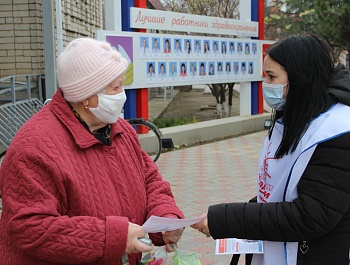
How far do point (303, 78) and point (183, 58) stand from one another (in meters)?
7.90

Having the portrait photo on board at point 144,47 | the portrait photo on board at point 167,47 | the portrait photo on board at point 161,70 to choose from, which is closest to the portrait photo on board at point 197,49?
the portrait photo on board at point 167,47

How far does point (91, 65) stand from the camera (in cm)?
196

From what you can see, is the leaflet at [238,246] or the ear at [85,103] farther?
the leaflet at [238,246]

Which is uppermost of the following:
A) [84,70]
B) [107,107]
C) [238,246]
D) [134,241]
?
[84,70]

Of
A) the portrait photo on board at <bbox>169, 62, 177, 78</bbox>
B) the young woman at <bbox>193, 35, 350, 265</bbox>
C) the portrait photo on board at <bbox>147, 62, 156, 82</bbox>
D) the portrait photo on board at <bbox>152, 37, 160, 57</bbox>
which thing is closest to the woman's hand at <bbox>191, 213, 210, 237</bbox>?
the young woman at <bbox>193, 35, 350, 265</bbox>

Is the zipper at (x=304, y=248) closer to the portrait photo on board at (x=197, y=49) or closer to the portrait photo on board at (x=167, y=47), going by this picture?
the portrait photo on board at (x=167, y=47)

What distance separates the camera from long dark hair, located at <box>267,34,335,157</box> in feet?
6.31

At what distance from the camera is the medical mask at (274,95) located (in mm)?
2012

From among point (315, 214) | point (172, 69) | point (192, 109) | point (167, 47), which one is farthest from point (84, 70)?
point (192, 109)

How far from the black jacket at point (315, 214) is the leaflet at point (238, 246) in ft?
0.72

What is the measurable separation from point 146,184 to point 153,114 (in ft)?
44.3

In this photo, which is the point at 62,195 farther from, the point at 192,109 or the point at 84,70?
the point at 192,109

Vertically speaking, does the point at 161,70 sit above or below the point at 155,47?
below

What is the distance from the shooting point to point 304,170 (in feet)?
6.13
